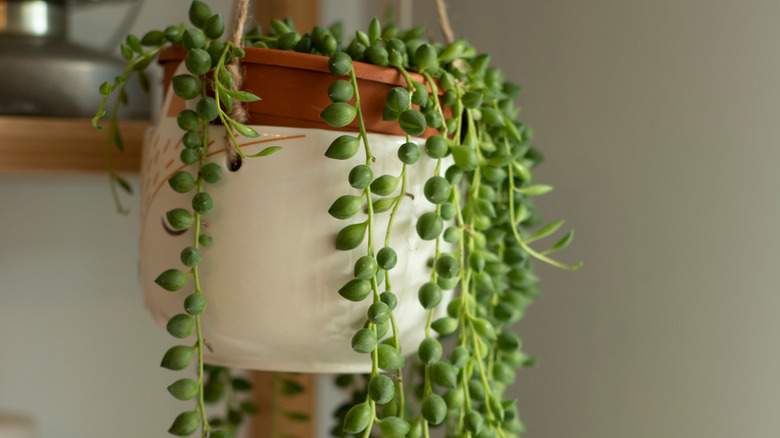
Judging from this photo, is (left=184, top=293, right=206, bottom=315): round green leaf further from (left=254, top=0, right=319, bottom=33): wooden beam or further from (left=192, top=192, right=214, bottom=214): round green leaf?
(left=254, top=0, right=319, bottom=33): wooden beam

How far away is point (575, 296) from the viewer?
2.32 ft

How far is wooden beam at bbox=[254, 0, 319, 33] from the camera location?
0.93m

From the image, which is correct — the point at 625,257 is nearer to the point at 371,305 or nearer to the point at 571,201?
the point at 571,201

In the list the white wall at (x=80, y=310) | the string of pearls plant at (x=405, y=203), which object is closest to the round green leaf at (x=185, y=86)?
the string of pearls plant at (x=405, y=203)

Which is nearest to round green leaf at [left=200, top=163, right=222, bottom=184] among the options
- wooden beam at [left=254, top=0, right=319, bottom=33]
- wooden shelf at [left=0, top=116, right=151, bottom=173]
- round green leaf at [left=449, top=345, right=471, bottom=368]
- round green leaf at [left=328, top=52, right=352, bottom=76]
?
round green leaf at [left=328, top=52, right=352, bottom=76]

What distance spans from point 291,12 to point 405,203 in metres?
0.54

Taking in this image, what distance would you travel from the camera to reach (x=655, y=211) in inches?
24.4

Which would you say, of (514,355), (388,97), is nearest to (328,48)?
(388,97)

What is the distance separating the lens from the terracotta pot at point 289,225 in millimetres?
464

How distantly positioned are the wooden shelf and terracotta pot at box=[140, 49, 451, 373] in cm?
29

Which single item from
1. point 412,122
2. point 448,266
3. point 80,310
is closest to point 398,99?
point 412,122

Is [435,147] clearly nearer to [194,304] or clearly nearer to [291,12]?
[194,304]

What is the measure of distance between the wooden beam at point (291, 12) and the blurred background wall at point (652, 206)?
0.15m

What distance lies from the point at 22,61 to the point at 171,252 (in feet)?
1.29
